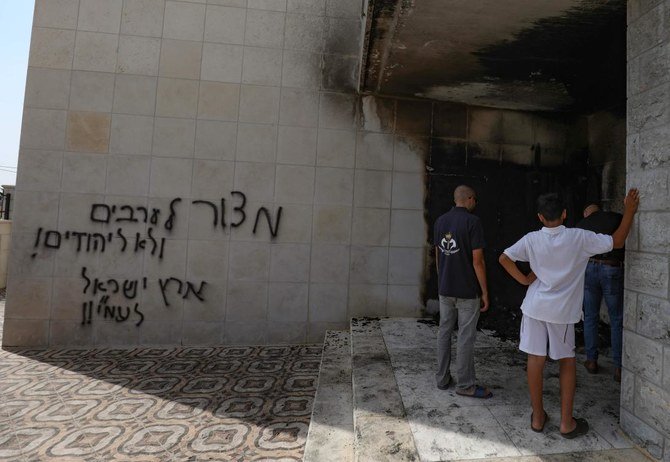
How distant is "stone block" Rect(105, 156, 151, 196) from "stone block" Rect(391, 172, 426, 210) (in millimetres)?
3560

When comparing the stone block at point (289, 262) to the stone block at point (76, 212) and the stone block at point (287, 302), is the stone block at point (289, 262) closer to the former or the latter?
the stone block at point (287, 302)

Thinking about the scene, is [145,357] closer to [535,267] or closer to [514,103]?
[535,267]

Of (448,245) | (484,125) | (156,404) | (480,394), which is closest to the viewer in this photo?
(480,394)

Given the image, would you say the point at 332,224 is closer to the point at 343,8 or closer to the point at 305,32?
the point at 305,32

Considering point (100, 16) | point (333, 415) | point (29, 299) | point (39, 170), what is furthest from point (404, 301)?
point (100, 16)

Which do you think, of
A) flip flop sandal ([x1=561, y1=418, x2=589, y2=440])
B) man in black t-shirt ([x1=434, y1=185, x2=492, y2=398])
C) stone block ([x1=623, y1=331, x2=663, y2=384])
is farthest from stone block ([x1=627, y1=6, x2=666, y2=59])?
A: flip flop sandal ([x1=561, y1=418, x2=589, y2=440])

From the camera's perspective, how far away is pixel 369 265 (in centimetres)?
497

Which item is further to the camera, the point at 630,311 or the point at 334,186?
the point at 334,186

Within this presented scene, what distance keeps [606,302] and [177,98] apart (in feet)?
18.9

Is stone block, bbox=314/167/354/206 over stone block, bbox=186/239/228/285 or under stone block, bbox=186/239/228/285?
over

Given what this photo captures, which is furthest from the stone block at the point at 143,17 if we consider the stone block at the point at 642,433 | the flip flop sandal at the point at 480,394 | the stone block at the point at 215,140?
the stone block at the point at 642,433

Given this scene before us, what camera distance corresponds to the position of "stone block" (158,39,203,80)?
4.83m

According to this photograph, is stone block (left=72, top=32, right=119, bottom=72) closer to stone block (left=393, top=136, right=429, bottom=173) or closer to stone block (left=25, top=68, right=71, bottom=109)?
stone block (left=25, top=68, right=71, bottom=109)

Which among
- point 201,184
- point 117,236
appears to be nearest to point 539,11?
point 201,184
